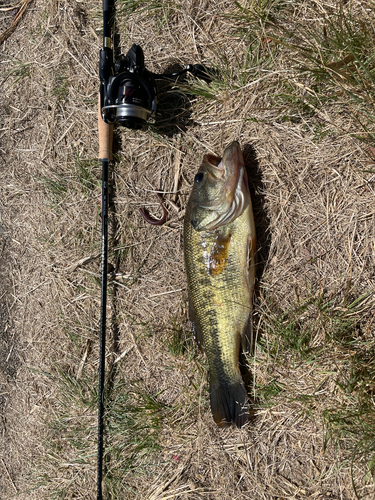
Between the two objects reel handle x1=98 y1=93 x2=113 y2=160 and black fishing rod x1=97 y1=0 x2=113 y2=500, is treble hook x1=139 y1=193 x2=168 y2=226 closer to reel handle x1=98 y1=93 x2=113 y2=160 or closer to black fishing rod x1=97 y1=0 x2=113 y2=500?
black fishing rod x1=97 y1=0 x2=113 y2=500

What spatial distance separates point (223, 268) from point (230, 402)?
0.91 metres

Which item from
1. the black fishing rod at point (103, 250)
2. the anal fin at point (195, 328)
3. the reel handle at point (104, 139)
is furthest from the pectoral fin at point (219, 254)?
the reel handle at point (104, 139)

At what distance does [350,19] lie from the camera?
227 centimetres

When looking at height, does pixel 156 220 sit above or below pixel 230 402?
above

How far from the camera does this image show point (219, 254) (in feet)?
7.82

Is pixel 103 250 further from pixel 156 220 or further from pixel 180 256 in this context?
pixel 180 256

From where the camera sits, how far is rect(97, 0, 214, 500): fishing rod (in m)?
2.47

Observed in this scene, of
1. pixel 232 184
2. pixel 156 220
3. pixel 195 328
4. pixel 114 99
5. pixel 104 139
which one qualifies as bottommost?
pixel 195 328

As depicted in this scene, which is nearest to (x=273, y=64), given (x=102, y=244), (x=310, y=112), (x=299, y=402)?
(x=310, y=112)

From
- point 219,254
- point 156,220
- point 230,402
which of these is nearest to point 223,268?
point 219,254

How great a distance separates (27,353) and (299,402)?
2.32 m

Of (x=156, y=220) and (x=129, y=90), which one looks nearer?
(x=129, y=90)

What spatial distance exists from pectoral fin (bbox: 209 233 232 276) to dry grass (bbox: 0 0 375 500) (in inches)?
14.8

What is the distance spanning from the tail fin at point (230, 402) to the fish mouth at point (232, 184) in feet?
3.51
